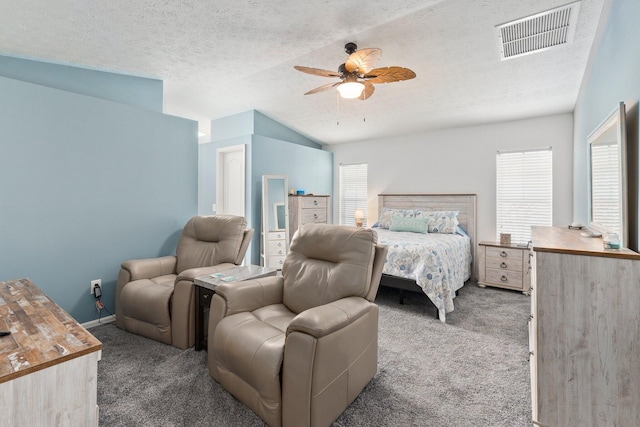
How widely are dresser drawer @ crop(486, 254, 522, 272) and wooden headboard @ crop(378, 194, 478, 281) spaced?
41 centimetres

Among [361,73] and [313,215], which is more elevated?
[361,73]

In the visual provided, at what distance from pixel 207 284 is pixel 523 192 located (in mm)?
4488

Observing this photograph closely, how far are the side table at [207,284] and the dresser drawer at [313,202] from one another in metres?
2.82

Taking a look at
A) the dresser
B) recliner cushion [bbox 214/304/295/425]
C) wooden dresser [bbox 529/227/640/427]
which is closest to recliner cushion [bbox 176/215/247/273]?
recliner cushion [bbox 214/304/295/425]

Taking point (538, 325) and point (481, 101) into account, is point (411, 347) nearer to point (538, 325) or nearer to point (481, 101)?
point (538, 325)

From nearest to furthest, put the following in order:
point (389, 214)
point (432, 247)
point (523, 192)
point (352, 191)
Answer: point (432, 247) < point (523, 192) < point (389, 214) < point (352, 191)

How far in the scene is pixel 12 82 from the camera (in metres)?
2.47

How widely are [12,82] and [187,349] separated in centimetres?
267

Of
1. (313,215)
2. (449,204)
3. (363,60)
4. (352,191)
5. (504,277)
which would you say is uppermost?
(363,60)

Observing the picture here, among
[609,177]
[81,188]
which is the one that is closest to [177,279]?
[81,188]

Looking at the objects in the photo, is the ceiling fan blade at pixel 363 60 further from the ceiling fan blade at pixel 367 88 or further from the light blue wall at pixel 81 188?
the light blue wall at pixel 81 188

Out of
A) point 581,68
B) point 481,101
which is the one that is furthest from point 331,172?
point 581,68

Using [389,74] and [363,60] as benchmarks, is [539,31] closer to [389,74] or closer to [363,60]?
[389,74]

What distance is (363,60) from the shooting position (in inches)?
96.6
